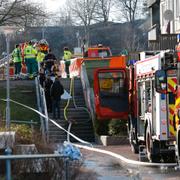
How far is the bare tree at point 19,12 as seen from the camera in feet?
167

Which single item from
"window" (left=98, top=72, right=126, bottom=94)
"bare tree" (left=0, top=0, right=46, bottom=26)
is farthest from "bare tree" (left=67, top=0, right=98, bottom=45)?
"window" (left=98, top=72, right=126, bottom=94)

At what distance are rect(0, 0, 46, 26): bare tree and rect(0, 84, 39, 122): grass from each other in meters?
17.1

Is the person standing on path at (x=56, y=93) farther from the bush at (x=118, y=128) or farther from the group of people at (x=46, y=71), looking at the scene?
the bush at (x=118, y=128)

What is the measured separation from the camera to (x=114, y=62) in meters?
34.6

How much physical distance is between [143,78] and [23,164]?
754cm

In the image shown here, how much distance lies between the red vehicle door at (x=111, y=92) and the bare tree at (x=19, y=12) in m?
30.7

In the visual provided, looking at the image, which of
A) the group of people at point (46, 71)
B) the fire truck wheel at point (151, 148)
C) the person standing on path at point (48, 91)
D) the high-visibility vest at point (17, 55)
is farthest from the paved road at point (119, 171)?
the high-visibility vest at point (17, 55)

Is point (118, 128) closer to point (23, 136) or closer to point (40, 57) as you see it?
point (23, 136)

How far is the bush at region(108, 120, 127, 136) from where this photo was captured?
2455cm

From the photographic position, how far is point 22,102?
31375mm

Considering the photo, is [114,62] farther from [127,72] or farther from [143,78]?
[143,78]

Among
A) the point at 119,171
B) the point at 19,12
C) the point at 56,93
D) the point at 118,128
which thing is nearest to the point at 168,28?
the point at 19,12

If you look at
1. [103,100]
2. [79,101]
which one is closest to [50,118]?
[79,101]

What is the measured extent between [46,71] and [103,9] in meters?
68.3
